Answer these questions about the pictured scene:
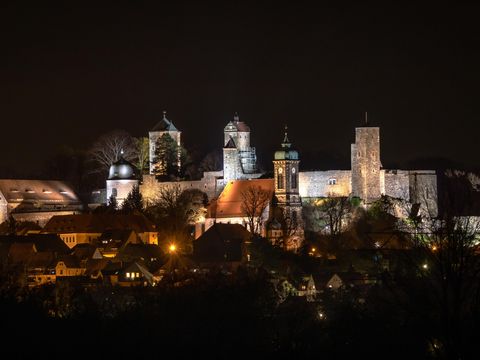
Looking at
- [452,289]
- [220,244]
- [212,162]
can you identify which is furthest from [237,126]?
[452,289]

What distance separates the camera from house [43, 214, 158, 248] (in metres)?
67.8

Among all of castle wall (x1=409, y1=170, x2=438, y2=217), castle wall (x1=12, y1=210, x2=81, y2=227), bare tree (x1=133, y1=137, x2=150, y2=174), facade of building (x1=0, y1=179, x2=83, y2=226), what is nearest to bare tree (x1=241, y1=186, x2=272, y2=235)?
castle wall (x1=409, y1=170, x2=438, y2=217)

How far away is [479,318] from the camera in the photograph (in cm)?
1992

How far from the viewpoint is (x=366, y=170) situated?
67.0 meters

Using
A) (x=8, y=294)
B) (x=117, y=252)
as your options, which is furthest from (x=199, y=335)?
(x=117, y=252)

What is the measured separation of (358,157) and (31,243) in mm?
15943

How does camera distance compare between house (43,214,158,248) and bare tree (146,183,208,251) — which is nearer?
house (43,214,158,248)

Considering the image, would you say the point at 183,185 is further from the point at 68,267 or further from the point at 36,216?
the point at 68,267

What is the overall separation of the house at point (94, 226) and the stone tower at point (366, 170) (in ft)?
33.0

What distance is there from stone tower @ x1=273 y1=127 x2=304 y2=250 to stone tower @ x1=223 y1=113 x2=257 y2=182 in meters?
4.18

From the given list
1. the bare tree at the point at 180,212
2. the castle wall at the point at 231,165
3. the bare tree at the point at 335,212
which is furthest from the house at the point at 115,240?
the bare tree at the point at 335,212

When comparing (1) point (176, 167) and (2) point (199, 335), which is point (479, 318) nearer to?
→ (2) point (199, 335)

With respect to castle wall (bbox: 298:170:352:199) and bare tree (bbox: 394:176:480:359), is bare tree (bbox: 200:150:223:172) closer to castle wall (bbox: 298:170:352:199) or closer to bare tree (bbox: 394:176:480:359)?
castle wall (bbox: 298:170:352:199)

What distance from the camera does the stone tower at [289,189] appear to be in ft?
216
